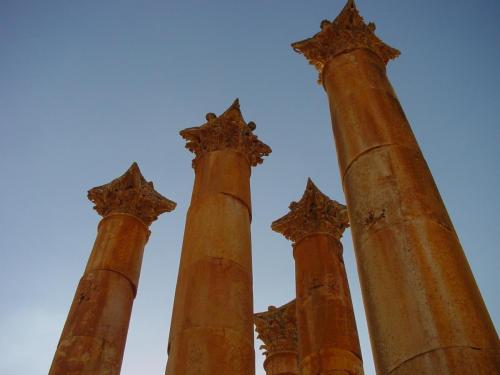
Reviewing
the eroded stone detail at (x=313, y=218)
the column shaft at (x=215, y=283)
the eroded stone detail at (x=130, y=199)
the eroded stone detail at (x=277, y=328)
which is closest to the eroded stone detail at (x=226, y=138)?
the column shaft at (x=215, y=283)

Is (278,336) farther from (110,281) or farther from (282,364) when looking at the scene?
(110,281)

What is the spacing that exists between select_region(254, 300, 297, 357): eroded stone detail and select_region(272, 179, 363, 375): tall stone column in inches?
245

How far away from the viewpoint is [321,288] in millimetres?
24031

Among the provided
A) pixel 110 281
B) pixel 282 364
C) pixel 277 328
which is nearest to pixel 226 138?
pixel 110 281

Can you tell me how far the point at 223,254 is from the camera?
16609mm

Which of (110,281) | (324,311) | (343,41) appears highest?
(343,41)

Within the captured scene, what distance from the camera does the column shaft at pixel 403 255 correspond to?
30.6 ft

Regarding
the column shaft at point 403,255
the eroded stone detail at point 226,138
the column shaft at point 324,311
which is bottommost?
the column shaft at point 403,255

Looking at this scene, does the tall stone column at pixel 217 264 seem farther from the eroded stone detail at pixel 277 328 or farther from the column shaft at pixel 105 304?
the eroded stone detail at pixel 277 328

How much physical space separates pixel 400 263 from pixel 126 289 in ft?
52.5

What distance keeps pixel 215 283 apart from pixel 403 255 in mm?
6545

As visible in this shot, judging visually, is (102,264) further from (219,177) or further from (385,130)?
(385,130)

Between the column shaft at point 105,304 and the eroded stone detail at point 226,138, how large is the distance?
244 inches

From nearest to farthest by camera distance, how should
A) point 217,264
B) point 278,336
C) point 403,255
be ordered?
1. point 403,255
2. point 217,264
3. point 278,336
